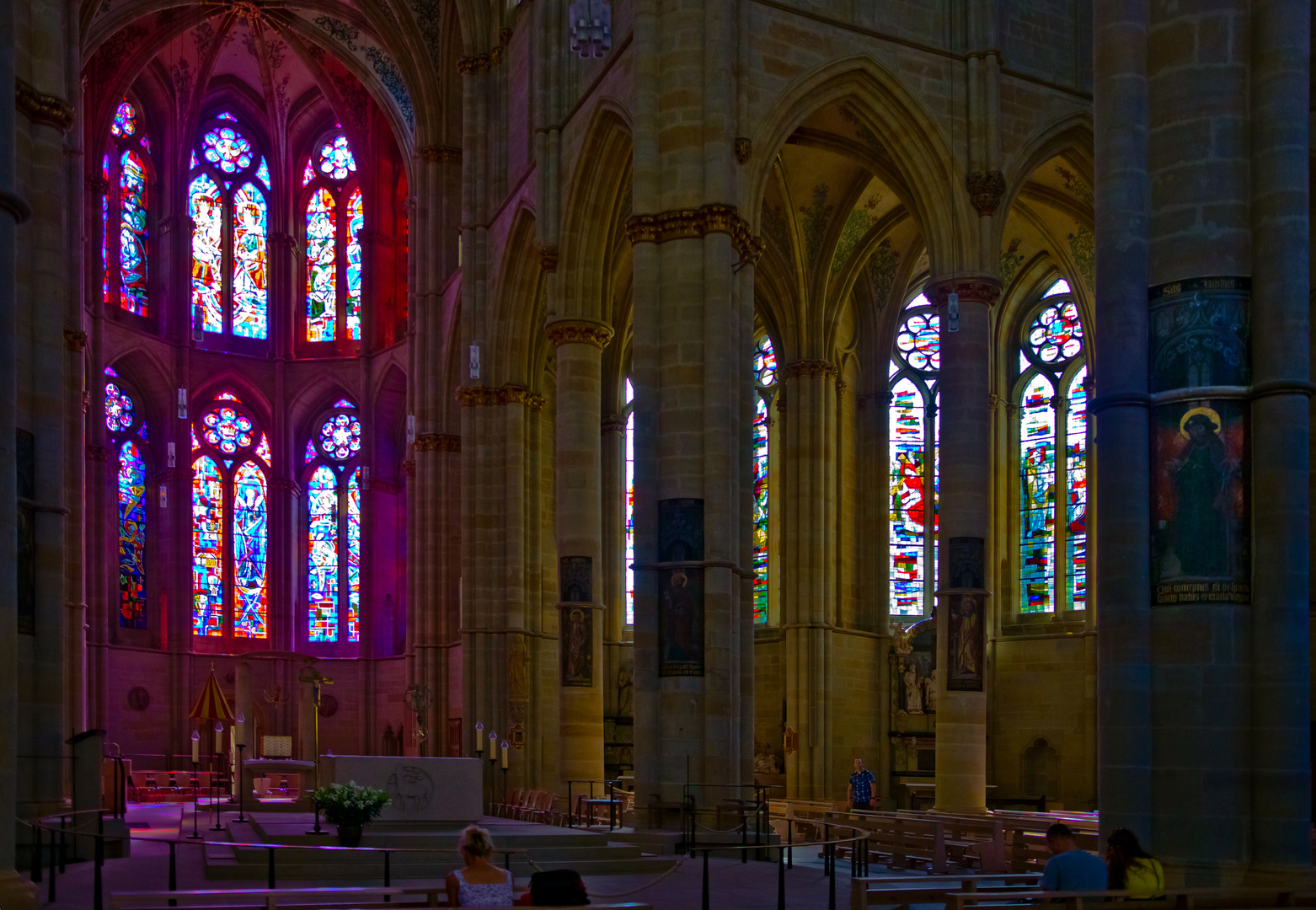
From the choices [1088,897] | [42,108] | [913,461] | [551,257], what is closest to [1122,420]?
[1088,897]

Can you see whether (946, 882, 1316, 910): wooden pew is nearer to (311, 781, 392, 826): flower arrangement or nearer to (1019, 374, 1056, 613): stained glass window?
(311, 781, 392, 826): flower arrangement

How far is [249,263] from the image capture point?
46938 mm

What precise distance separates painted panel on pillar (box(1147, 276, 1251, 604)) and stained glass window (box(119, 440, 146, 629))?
115 ft

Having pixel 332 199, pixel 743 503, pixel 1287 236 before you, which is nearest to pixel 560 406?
pixel 743 503

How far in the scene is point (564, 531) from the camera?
1048 inches

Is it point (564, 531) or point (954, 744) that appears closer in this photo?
point (954, 744)

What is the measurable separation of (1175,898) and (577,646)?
58.1ft

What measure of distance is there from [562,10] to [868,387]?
11117 mm

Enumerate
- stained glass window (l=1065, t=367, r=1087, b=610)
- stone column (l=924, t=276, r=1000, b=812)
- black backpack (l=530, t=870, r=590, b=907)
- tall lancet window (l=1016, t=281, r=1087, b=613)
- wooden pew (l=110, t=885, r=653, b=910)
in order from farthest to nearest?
tall lancet window (l=1016, t=281, r=1087, b=613)
stained glass window (l=1065, t=367, r=1087, b=610)
stone column (l=924, t=276, r=1000, b=812)
wooden pew (l=110, t=885, r=653, b=910)
black backpack (l=530, t=870, r=590, b=907)

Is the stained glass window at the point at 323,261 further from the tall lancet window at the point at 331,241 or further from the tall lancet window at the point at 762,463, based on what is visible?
the tall lancet window at the point at 762,463

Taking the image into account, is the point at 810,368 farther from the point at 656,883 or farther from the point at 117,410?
the point at 117,410

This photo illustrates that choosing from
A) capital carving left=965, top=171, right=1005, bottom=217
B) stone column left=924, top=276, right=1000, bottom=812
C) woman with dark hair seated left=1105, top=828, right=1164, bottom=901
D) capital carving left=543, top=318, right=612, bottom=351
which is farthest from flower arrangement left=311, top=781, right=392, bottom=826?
capital carving left=965, top=171, right=1005, bottom=217

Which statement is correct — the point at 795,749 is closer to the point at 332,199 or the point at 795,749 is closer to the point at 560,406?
the point at 560,406

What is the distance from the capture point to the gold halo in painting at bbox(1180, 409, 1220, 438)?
40.8 feet
